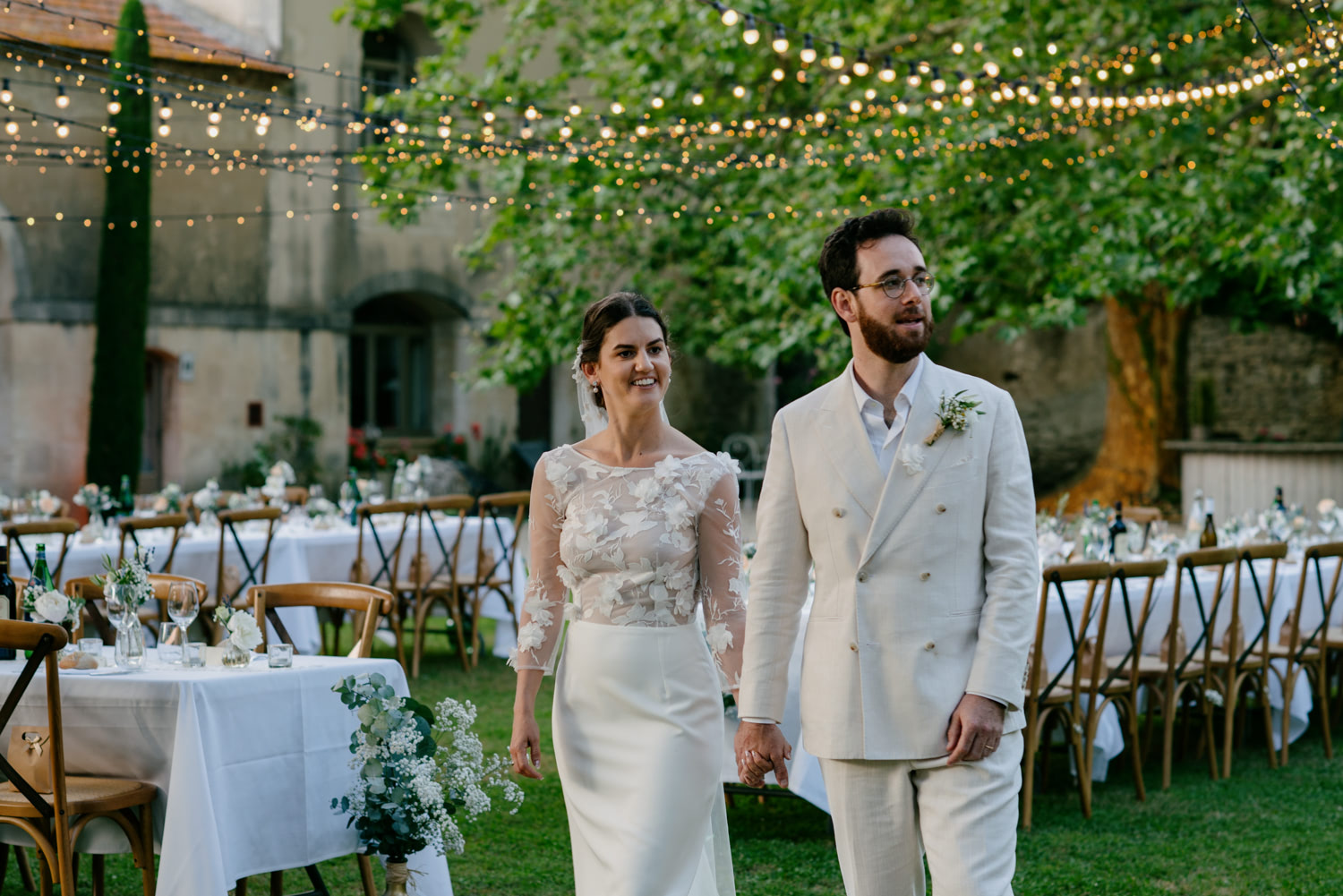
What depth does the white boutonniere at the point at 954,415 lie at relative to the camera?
2.69 metres

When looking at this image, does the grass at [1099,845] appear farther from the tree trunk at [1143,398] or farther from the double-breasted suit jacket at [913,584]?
the tree trunk at [1143,398]

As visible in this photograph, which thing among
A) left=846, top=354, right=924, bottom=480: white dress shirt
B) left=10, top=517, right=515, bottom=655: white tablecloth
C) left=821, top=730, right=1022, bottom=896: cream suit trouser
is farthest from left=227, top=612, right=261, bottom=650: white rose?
left=10, top=517, right=515, bottom=655: white tablecloth

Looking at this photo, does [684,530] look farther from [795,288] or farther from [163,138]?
[163,138]

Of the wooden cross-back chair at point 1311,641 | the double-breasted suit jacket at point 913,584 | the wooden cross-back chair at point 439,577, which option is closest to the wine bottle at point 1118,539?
the wooden cross-back chair at point 1311,641

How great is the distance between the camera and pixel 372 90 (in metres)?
18.0

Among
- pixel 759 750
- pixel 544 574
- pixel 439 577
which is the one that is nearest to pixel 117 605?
pixel 544 574

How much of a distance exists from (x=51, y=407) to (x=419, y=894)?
43.0ft

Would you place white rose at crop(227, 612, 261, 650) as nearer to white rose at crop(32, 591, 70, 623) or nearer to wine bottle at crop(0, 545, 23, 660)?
white rose at crop(32, 591, 70, 623)

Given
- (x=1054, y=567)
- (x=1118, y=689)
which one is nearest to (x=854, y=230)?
(x=1054, y=567)

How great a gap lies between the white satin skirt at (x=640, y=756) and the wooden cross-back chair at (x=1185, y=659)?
3.07 meters

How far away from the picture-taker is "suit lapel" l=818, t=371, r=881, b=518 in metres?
2.74

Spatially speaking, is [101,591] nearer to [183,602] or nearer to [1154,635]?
[183,602]

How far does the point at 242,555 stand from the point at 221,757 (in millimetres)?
4117

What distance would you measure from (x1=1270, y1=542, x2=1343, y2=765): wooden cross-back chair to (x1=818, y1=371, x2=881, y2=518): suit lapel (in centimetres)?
431
